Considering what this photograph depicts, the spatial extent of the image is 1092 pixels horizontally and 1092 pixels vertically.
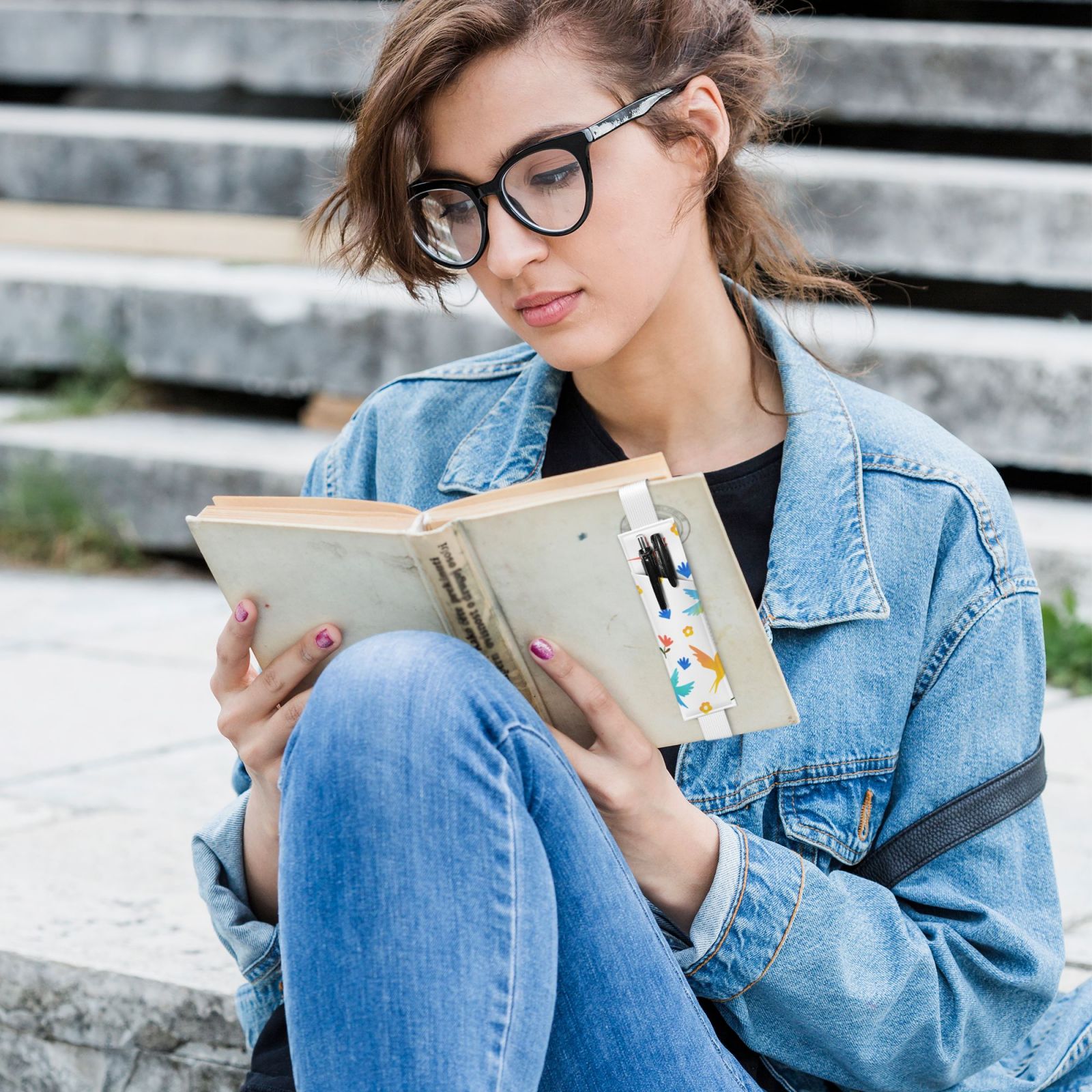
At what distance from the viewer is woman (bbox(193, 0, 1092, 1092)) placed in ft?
3.91

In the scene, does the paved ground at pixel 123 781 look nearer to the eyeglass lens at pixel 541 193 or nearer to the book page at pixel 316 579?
Result: the book page at pixel 316 579

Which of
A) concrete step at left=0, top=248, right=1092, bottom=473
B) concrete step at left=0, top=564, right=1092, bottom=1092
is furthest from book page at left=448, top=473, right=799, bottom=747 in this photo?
concrete step at left=0, top=248, right=1092, bottom=473

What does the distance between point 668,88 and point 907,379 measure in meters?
2.35

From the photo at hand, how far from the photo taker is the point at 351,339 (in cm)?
430

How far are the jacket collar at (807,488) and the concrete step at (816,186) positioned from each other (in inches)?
67.9

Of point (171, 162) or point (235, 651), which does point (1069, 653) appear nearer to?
point (235, 651)

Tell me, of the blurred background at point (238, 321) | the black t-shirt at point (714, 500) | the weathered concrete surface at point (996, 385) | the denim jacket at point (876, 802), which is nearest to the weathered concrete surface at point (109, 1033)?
the blurred background at point (238, 321)

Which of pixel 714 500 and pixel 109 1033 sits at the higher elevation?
pixel 714 500

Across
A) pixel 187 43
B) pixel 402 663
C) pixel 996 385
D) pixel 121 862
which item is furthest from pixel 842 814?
pixel 187 43

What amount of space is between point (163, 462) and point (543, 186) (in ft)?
9.57

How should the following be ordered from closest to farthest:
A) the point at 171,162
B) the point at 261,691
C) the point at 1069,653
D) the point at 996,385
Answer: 1. the point at 261,691
2. the point at 1069,653
3. the point at 996,385
4. the point at 171,162

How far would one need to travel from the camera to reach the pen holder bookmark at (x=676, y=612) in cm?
121

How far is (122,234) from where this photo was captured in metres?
5.11

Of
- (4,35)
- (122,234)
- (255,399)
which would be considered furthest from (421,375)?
(4,35)
